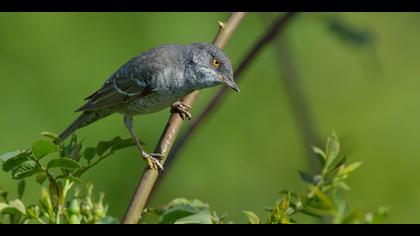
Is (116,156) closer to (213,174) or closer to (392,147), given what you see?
(213,174)

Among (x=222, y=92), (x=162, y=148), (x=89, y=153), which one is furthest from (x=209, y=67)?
(x=89, y=153)

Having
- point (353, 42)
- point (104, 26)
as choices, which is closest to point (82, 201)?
point (353, 42)

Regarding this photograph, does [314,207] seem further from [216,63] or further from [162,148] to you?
[216,63]

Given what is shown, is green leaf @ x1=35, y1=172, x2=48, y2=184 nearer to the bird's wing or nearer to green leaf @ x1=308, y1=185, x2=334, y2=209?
green leaf @ x1=308, y1=185, x2=334, y2=209

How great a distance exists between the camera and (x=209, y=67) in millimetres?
3928

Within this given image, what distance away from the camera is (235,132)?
19.1 feet

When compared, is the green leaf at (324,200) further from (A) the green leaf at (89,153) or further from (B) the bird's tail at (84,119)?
(B) the bird's tail at (84,119)

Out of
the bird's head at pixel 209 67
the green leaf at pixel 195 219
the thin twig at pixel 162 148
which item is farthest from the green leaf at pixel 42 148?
the bird's head at pixel 209 67

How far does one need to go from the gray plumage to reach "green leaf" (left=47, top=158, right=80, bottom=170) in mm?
2215

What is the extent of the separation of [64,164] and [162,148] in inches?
28.2

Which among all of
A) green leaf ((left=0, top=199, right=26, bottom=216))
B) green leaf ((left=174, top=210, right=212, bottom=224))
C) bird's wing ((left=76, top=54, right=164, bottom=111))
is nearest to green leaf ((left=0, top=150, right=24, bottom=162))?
green leaf ((left=0, top=199, right=26, bottom=216))

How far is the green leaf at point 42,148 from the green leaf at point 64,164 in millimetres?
34

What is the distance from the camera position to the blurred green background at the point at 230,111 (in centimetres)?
533

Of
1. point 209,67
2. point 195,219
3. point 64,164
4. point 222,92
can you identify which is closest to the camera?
point 195,219
